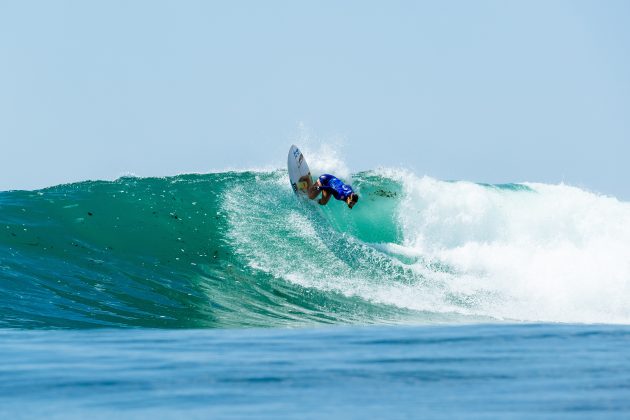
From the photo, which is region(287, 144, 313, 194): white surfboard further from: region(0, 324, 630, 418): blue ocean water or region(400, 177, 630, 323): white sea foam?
region(0, 324, 630, 418): blue ocean water

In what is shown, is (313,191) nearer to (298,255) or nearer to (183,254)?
(298,255)

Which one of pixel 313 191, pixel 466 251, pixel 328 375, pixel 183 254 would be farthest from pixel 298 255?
pixel 328 375

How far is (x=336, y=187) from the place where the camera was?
15305 mm

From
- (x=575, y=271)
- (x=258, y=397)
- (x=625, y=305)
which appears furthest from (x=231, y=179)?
(x=258, y=397)

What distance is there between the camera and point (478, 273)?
1587cm

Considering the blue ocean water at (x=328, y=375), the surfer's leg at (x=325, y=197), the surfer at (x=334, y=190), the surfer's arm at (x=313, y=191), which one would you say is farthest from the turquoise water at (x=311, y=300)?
the surfer at (x=334, y=190)

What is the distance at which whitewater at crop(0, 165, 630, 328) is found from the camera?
478 inches

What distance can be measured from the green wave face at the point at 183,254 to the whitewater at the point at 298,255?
35 mm

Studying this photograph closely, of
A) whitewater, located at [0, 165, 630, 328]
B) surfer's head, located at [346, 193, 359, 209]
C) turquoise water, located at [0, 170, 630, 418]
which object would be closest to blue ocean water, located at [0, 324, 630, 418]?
turquoise water, located at [0, 170, 630, 418]

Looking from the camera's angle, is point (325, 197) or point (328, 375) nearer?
point (328, 375)

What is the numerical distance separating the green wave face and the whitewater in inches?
1.4

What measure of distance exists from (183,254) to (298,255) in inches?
70.5

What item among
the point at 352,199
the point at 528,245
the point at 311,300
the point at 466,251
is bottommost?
the point at 311,300

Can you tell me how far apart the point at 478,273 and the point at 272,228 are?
3453 mm
